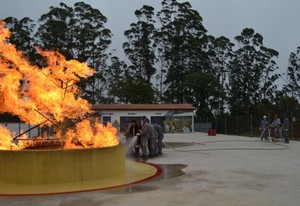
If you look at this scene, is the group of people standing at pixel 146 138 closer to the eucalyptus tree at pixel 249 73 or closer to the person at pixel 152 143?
the person at pixel 152 143

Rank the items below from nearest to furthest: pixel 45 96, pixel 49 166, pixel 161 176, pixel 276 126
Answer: pixel 49 166
pixel 161 176
pixel 45 96
pixel 276 126

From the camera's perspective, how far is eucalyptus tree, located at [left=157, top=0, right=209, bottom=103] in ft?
218

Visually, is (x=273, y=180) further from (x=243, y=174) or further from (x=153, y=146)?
(x=153, y=146)

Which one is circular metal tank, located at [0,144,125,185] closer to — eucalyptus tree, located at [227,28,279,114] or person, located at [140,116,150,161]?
person, located at [140,116,150,161]

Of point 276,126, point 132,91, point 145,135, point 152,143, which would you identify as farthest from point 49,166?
point 132,91

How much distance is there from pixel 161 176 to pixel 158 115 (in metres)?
34.1

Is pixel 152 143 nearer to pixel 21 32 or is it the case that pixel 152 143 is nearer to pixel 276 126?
pixel 276 126

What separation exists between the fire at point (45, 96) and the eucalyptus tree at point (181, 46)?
5356cm

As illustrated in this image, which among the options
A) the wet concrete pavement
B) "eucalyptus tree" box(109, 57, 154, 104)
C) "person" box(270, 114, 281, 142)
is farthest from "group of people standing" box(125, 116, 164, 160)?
"eucalyptus tree" box(109, 57, 154, 104)

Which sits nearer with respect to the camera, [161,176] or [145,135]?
[161,176]

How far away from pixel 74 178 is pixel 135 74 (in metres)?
58.6

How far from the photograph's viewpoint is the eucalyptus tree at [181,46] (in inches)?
2621

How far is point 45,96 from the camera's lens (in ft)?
36.6

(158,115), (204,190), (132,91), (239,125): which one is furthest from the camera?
(132,91)
